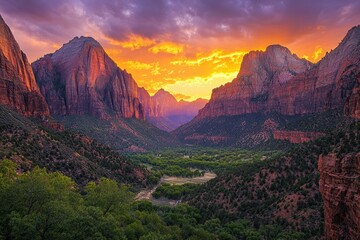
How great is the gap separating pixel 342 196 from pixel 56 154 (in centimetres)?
5829

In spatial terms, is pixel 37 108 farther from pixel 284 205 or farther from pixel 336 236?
pixel 336 236

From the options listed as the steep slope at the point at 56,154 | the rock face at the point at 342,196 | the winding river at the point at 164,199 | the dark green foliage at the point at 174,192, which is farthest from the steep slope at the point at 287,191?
the steep slope at the point at 56,154

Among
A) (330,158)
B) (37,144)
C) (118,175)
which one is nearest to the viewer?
(330,158)

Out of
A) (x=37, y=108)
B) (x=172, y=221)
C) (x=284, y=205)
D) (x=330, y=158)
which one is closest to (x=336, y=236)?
(x=330, y=158)

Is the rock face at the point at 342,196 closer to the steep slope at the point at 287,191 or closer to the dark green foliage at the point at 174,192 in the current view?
the steep slope at the point at 287,191

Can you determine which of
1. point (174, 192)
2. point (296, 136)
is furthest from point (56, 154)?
point (296, 136)

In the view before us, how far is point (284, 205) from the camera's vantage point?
47469mm

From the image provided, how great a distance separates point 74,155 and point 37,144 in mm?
9813

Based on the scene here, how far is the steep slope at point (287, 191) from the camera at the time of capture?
3618cm

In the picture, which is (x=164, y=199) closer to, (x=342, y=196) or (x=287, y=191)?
Answer: (x=287, y=191)

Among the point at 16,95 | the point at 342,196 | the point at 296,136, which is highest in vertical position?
the point at 16,95

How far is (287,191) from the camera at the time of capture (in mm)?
51875

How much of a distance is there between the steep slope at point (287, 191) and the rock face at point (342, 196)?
4.2 inches

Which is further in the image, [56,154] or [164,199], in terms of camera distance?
[164,199]
